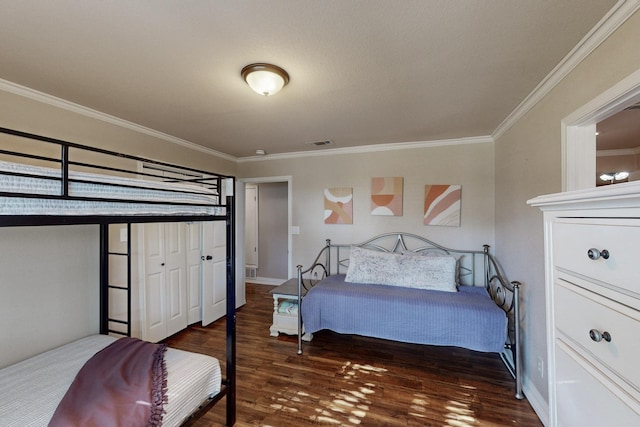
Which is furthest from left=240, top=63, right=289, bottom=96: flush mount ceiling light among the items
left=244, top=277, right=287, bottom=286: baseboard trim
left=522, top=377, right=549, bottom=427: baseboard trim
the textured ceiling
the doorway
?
left=244, top=277, right=287, bottom=286: baseboard trim

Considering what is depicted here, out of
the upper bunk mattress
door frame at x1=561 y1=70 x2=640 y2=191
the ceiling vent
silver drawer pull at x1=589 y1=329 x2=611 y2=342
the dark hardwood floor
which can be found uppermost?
the ceiling vent

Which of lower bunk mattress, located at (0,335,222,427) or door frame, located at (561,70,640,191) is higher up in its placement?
door frame, located at (561,70,640,191)

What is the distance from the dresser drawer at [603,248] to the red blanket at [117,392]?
69.9 inches

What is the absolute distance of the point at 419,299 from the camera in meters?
2.44

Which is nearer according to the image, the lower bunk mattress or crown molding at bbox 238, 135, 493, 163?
the lower bunk mattress

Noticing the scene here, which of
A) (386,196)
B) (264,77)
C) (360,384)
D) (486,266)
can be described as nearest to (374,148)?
(386,196)

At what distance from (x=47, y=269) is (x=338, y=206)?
2960 millimetres

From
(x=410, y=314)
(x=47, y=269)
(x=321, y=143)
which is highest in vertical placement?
(x=321, y=143)

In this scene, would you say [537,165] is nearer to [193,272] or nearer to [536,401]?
[536,401]

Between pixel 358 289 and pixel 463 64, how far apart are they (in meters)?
→ 2.12

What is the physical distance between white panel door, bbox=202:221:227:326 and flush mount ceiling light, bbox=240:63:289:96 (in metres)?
2.21

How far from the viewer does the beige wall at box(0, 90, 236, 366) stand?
1.78m

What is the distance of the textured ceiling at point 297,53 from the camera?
1.20 m

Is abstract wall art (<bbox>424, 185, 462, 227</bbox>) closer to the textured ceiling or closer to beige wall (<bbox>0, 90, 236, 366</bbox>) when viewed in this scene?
the textured ceiling
